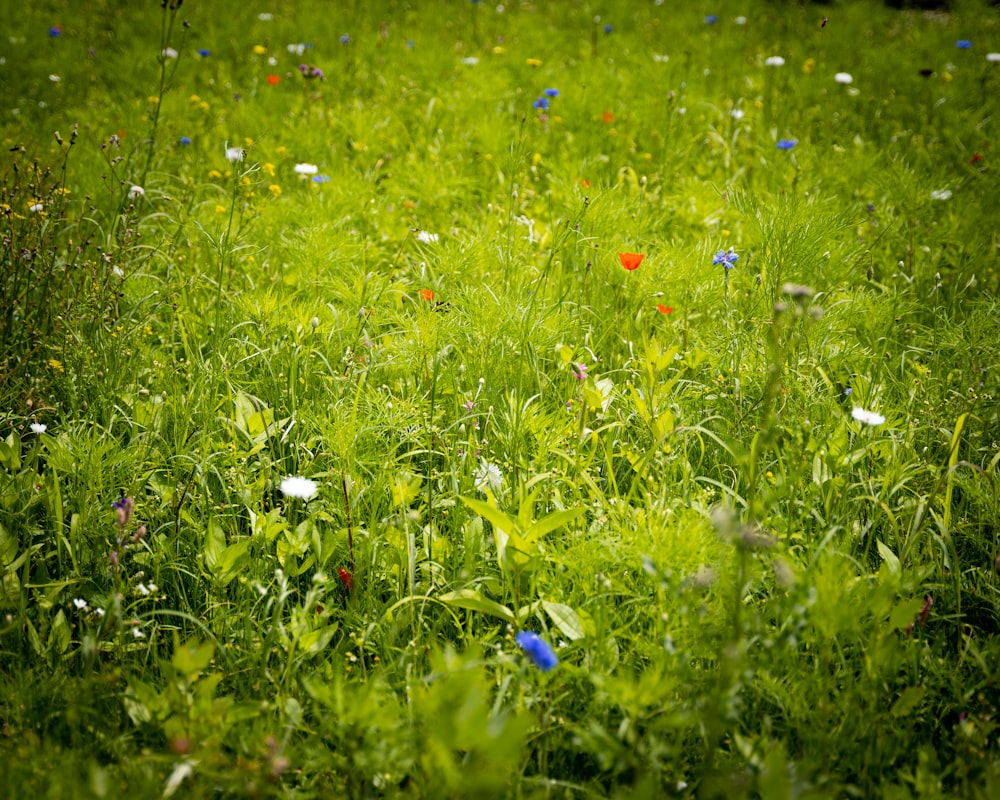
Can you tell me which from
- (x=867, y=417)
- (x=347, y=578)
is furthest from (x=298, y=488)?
(x=867, y=417)

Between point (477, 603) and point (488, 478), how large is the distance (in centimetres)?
38

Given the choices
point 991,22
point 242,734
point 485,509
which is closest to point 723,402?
point 485,509

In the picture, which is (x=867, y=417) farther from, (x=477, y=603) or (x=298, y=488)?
(x=298, y=488)

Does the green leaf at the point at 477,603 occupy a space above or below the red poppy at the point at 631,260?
below

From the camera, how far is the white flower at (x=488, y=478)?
188 centimetres

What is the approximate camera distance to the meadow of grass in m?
1.33

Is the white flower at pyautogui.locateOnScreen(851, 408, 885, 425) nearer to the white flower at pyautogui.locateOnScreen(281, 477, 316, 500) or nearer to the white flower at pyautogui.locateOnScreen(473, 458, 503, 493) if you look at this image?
the white flower at pyautogui.locateOnScreen(473, 458, 503, 493)

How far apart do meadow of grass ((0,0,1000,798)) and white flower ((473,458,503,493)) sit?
0.06 feet

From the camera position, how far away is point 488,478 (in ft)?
6.15

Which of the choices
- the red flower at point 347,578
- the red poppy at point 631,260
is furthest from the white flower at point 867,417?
the red flower at point 347,578

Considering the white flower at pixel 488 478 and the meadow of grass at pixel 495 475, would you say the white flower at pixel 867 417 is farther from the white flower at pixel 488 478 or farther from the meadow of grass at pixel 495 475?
the white flower at pixel 488 478

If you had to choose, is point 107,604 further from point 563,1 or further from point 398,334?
point 563,1

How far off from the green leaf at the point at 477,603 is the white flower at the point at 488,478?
1.04 feet

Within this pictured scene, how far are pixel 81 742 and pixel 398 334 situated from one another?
148 cm
